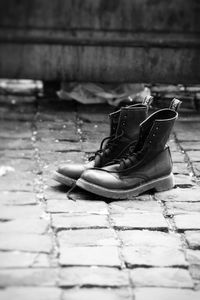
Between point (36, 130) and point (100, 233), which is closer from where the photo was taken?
point (100, 233)

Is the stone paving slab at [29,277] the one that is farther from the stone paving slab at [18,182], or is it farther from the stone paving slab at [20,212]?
the stone paving slab at [18,182]

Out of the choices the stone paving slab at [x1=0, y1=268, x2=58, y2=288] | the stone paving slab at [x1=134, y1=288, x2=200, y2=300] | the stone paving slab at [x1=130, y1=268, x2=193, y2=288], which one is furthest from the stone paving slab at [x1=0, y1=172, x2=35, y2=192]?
the stone paving slab at [x1=134, y1=288, x2=200, y2=300]

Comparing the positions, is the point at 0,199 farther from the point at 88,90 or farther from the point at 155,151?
the point at 88,90

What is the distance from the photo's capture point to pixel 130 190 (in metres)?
4.09

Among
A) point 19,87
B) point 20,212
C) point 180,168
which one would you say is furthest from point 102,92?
point 20,212

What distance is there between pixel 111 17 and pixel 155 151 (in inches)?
103

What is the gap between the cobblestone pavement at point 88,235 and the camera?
2.90 m

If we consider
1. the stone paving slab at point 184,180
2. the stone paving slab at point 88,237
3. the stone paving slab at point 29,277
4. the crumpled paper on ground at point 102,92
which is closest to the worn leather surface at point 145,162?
the stone paving slab at point 184,180

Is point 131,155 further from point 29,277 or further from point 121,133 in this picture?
point 29,277

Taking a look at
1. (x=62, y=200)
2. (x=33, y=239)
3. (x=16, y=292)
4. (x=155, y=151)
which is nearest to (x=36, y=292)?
(x=16, y=292)

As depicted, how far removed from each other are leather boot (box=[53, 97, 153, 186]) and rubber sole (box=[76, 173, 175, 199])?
16 centimetres

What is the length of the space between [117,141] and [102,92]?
2245 mm

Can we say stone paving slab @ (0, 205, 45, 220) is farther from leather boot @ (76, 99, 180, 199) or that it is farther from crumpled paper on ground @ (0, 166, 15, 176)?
crumpled paper on ground @ (0, 166, 15, 176)

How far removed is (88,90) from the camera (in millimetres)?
6500
